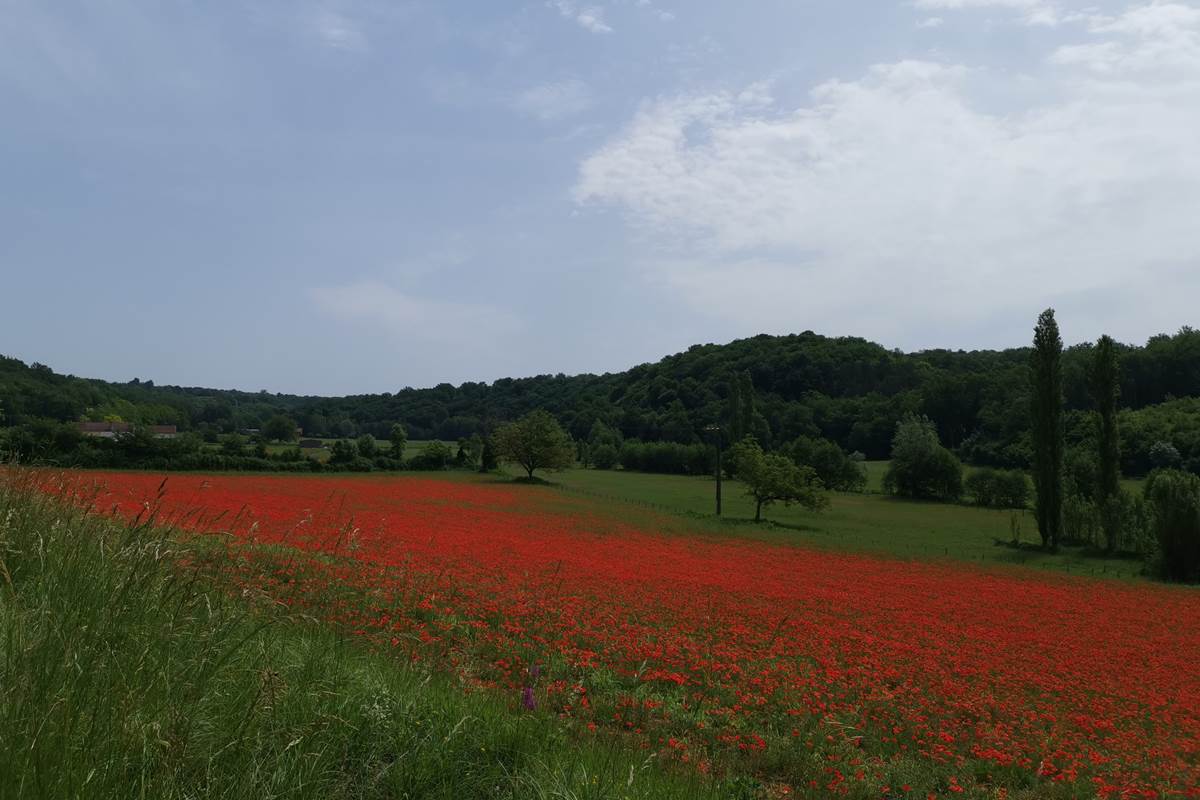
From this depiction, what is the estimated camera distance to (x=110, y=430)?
4931 cm

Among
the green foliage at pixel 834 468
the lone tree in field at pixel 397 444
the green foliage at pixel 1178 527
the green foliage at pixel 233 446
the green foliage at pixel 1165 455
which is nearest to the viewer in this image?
the green foliage at pixel 1178 527

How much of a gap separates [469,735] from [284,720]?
0.90 metres

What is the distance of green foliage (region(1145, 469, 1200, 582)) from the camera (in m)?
32.3

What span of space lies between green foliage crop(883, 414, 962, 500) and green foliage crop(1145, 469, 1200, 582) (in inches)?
1518

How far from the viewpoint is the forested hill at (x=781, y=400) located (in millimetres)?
80000

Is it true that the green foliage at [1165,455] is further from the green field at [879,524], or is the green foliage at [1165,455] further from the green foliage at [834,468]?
the green foliage at [834,468]

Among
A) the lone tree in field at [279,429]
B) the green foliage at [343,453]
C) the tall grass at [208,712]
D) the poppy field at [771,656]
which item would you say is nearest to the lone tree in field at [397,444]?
the green foliage at [343,453]

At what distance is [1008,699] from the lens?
10.0 m

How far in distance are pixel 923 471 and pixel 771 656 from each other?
68959mm

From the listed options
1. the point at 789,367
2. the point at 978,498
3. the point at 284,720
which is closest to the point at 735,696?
the point at 284,720

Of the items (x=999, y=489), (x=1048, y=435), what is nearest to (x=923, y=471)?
(x=999, y=489)

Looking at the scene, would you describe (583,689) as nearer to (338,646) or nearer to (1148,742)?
(338,646)

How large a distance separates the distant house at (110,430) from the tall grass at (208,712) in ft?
167

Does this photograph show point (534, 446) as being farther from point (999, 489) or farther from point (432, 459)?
point (999, 489)
